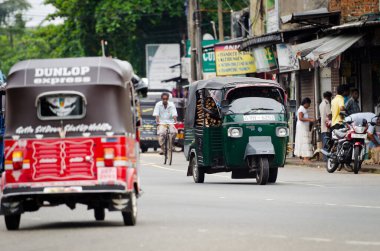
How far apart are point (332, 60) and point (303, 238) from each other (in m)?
18.3

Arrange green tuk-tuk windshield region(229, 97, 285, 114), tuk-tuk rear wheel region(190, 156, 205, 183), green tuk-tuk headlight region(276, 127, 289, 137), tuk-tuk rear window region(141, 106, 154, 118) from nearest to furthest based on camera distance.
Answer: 1. green tuk-tuk headlight region(276, 127, 289, 137)
2. green tuk-tuk windshield region(229, 97, 285, 114)
3. tuk-tuk rear wheel region(190, 156, 205, 183)
4. tuk-tuk rear window region(141, 106, 154, 118)

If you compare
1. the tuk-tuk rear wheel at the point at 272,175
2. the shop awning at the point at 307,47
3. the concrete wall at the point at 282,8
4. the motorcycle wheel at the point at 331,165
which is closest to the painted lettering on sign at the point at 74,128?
the tuk-tuk rear wheel at the point at 272,175

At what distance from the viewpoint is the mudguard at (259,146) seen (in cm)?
2409

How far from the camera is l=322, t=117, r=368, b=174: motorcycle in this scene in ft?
93.4

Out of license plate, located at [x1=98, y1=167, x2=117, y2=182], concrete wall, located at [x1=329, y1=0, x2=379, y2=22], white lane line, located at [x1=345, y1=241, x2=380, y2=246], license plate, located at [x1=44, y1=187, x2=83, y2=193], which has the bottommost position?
white lane line, located at [x1=345, y1=241, x2=380, y2=246]

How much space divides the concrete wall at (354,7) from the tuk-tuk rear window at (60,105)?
21030mm

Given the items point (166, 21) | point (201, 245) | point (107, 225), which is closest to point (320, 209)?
point (107, 225)

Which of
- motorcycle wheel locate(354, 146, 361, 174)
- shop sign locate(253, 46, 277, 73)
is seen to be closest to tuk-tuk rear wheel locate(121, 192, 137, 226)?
motorcycle wheel locate(354, 146, 361, 174)

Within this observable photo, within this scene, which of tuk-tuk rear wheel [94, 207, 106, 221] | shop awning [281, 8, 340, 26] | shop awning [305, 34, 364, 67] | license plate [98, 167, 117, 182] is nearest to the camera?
license plate [98, 167, 117, 182]

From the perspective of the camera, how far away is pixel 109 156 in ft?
50.0

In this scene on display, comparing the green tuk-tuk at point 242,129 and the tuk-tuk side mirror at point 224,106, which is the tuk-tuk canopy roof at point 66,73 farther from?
the tuk-tuk side mirror at point 224,106

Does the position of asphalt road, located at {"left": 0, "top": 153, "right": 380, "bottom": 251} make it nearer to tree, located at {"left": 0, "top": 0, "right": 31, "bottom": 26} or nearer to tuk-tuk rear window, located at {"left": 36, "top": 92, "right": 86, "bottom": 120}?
tuk-tuk rear window, located at {"left": 36, "top": 92, "right": 86, "bottom": 120}

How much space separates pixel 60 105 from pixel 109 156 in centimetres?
98

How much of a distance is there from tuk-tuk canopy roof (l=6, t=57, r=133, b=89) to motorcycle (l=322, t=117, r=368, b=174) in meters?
13.5
